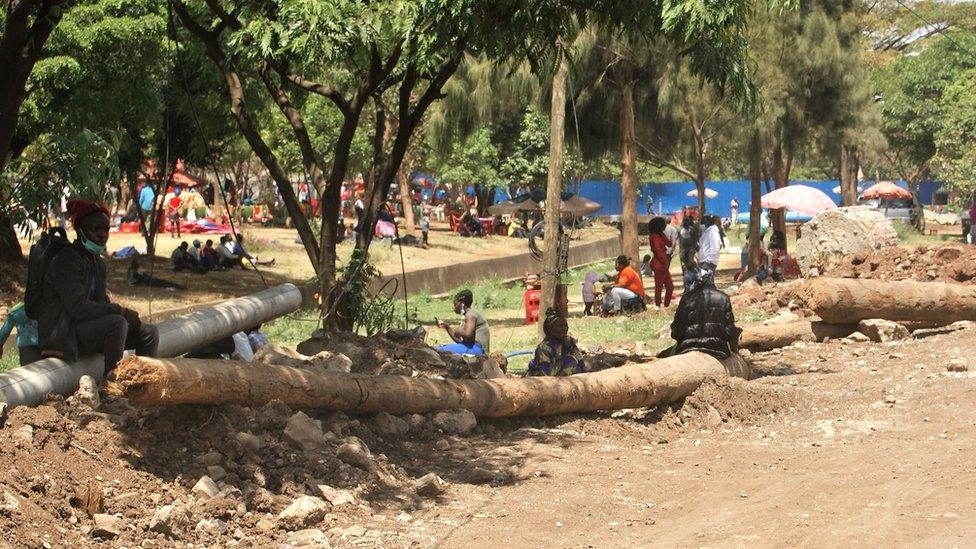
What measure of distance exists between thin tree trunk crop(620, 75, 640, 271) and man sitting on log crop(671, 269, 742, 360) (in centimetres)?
1211

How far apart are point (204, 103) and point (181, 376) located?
15.2m

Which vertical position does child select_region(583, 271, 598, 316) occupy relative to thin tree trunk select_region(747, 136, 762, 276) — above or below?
below

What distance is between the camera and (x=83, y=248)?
7668 mm

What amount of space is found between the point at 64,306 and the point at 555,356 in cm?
470

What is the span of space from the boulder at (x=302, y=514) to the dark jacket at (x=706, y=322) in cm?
550

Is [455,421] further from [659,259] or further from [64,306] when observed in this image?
[659,259]

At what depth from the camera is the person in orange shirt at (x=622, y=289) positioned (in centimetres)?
2055

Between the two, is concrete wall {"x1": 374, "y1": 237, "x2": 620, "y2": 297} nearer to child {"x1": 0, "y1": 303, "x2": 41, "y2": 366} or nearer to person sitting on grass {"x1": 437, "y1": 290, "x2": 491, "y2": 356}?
person sitting on grass {"x1": 437, "y1": 290, "x2": 491, "y2": 356}

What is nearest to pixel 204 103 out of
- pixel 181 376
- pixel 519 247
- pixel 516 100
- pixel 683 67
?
pixel 516 100

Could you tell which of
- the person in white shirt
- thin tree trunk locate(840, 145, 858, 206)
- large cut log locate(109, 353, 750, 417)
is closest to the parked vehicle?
thin tree trunk locate(840, 145, 858, 206)

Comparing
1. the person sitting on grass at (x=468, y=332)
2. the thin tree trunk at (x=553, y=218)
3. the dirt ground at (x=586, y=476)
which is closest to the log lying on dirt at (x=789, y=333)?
the thin tree trunk at (x=553, y=218)

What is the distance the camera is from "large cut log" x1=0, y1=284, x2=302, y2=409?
7.11 meters

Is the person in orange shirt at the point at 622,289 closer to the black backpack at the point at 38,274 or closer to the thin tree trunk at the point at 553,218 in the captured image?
the thin tree trunk at the point at 553,218

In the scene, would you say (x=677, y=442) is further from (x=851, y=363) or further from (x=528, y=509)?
(x=851, y=363)
